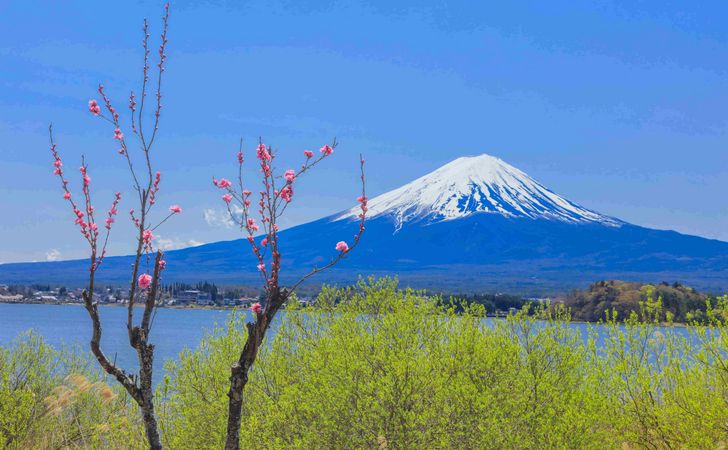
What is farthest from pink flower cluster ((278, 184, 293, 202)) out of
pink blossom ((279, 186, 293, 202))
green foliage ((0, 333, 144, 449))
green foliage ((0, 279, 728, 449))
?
green foliage ((0, 333, 144, 449))

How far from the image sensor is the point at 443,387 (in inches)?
631

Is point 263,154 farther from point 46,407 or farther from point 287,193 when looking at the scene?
point 46,407

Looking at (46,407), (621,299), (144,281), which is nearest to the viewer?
(144,281)

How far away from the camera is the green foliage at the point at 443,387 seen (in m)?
15.4

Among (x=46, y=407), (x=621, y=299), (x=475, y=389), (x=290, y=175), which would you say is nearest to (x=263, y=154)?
(x=290, y=175)

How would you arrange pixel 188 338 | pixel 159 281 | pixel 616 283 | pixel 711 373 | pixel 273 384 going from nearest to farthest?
pixel 159 281
pixel 711 373
pixel 273 384
pixel 188 338
pixel 616 283

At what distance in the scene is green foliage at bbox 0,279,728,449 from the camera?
1541 cm

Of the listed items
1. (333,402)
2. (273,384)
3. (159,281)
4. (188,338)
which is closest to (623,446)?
(333,402)

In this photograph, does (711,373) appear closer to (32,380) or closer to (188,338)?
(32,380)

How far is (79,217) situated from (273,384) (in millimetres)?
10475

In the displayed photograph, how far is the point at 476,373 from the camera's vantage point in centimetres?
1684

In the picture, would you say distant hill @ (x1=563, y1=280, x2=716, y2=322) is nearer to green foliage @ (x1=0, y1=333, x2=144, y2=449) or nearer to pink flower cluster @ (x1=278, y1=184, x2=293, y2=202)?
green foliage @ (x1=0, y1=333, x2=144, y2=449)

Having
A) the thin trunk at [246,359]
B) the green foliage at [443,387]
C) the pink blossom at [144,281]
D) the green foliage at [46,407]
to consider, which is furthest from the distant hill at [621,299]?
the pink blossom at [144,281]

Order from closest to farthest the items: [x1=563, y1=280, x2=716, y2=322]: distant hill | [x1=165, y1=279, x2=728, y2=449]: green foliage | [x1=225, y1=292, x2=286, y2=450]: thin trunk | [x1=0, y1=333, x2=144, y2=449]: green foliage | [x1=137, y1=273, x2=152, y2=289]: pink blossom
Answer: [x1=137, y1=273, x2=152, y2=289]: pink blossom
[x1=225, y1=292, x2=286, y2=450]: thin trunk
[x1=165, y1=279, x2=728, y2=449]: green foliage
[x1=0, y1=333, x2=144, y2=449]: green foliage
[x1=563, y1=280, x2=716, y2=322]: distant hill
